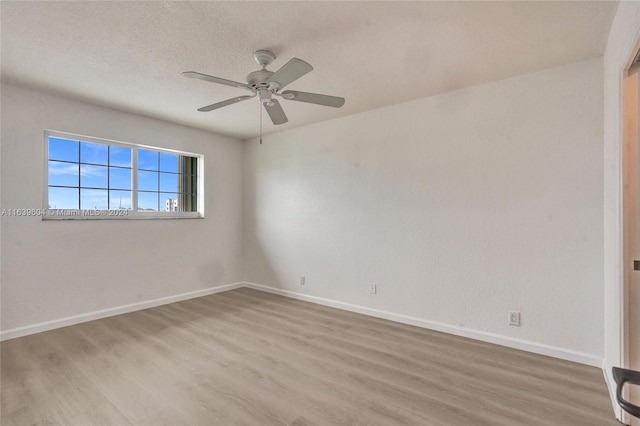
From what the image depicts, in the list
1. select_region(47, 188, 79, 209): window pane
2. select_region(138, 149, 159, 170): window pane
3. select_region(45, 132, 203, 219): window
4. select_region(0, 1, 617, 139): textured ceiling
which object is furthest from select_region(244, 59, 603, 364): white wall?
select_region(47, 188, 79, 209): window pane

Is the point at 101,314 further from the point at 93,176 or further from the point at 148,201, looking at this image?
the point at 93,176

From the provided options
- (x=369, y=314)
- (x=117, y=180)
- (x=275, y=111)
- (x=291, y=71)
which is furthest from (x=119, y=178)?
(x=369, y=314)

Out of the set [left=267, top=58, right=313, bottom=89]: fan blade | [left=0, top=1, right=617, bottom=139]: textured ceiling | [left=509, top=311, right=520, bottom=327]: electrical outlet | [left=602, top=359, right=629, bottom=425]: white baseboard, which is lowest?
[left=602, top=359, right=629, bottom=425]: white baseboard

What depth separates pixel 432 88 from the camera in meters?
3.08

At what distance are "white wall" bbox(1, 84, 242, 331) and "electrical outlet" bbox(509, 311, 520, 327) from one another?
3935mm

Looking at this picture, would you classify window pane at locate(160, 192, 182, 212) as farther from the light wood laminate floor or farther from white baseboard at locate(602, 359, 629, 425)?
white baseboard at locate(602, 359, 629, 425)

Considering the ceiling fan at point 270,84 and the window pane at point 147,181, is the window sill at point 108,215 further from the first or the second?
the ceiling fan at point 270,84

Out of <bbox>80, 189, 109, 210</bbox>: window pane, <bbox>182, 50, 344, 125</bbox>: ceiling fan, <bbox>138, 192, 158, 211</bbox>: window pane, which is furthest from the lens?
<bbox>138, 192, 158, 211</bbox>: window pane

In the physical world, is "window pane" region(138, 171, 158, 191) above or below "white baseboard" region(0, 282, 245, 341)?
above

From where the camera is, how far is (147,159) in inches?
165

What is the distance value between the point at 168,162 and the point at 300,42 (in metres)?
3.10

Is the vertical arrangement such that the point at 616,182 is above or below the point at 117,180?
below

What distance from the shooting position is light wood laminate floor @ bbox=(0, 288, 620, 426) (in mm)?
1854

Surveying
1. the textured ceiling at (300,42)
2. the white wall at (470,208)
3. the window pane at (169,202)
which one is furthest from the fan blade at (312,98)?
the window pane at (169,202)
